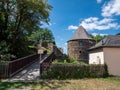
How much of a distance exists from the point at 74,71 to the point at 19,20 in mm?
14118

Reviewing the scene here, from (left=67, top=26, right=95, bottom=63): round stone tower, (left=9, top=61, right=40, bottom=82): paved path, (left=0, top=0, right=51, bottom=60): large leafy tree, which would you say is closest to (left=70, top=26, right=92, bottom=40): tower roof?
(left=67, top=26, right=95, bottom=63): round stone tower

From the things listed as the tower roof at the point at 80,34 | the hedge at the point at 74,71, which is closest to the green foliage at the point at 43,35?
the tower roof at the point at 80,34

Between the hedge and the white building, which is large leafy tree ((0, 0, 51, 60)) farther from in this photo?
the white building

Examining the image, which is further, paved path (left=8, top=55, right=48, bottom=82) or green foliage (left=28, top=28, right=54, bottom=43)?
green foliage (left=28, top=28, right=54, bottom=43)

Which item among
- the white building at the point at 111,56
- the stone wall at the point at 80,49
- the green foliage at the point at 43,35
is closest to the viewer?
the white building at the point at 111,56

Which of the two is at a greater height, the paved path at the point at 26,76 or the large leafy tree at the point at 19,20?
the large leafy tree at the point at 19,20

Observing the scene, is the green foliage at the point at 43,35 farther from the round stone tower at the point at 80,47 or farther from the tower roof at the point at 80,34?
the round stone tower at the point at 80,47

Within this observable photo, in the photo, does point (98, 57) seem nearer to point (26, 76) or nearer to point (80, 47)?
point (26, 76)

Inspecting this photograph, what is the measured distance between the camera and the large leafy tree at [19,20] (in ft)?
83.7

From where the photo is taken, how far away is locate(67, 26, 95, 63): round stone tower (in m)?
46.0

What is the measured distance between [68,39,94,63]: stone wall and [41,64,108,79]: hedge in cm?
2781

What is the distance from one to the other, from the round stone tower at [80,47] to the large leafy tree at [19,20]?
19.0 meters

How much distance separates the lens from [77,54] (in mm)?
46156

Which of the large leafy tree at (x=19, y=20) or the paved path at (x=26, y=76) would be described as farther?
the large leafy tree at (x=19, y=20)
